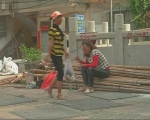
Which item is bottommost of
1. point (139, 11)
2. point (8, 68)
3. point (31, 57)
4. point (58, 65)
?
point (8, 68)

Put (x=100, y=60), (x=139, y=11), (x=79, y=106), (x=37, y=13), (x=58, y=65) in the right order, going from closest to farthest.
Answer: (x=79, y=106)
(x=58, y=65)
(x=100, y=60)
(x=139, y=11)
(x=37, y=13)

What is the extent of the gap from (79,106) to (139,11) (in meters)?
10.8

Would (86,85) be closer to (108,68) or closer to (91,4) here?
(108,68)

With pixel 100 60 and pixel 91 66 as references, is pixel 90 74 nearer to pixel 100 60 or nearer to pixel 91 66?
pixel 91 66

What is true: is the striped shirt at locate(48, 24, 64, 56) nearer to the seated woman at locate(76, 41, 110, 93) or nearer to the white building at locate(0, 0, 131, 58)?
the seated woman at locate(76, 41, 110, 93)

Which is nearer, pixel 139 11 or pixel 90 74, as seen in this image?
pixel 90 74

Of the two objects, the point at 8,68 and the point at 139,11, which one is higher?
the point at 139,11

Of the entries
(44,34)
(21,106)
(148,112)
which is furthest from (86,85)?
(44,34)

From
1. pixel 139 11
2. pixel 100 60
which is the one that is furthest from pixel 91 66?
pixel 139 11

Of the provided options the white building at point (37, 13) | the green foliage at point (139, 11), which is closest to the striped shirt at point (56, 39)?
the green foliage at point (139, 11)

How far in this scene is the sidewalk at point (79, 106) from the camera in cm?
609

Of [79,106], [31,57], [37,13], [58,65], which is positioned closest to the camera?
[79,106]

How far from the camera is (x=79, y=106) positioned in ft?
22.5

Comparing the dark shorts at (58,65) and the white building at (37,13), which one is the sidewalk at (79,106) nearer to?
the dark shorts at (58,65)
